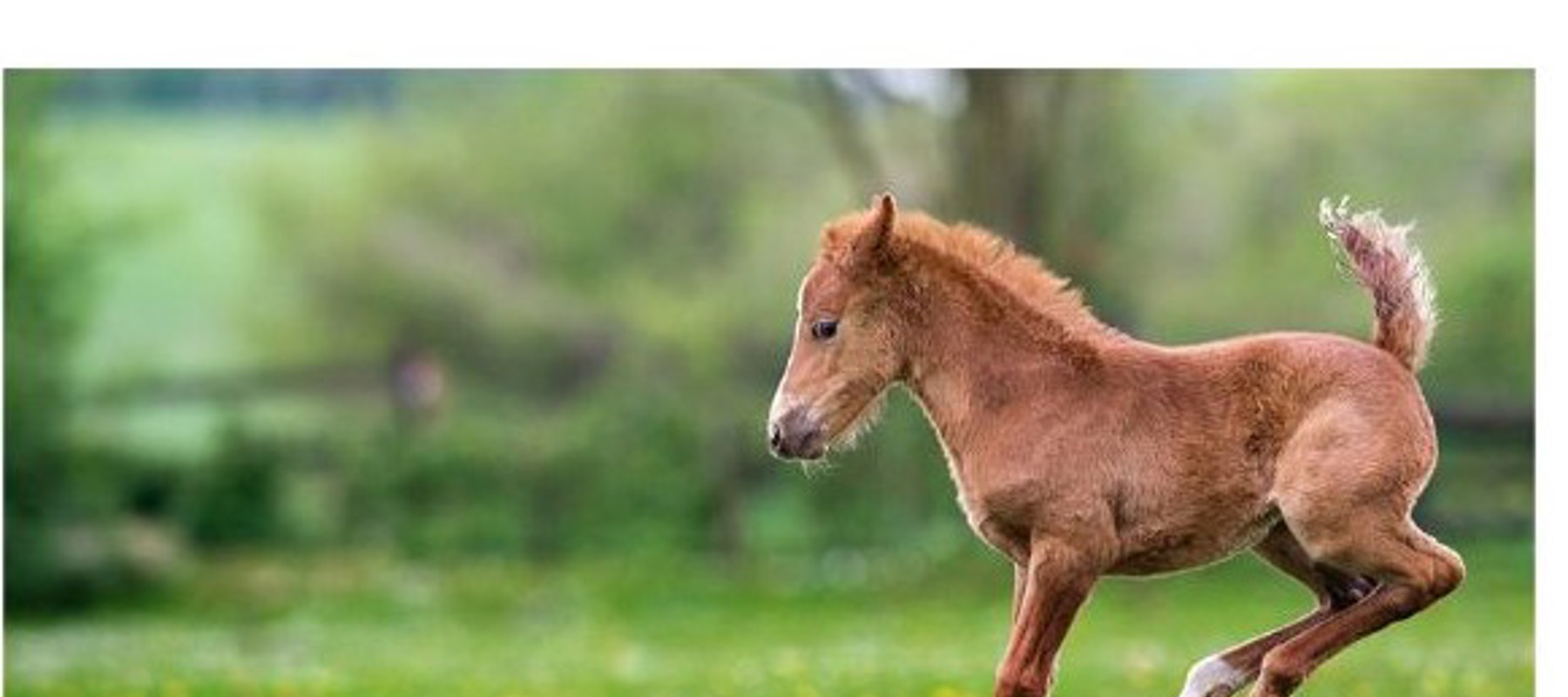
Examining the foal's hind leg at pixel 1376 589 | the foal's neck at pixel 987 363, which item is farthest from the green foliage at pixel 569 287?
the foal's hind leg at pixel 1376 589

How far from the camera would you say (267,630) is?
14.9 meters

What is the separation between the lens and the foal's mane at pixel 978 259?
19.3ft

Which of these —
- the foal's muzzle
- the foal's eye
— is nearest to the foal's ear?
the foal's eye

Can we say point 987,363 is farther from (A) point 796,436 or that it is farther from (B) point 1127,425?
(A) point 796,436

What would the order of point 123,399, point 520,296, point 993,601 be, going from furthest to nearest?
point 520,296
point 123,399
point 993,601

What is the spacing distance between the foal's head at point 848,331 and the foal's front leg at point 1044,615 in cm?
55

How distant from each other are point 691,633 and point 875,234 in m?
8.35

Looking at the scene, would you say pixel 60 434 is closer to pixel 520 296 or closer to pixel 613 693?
pixel 520 296

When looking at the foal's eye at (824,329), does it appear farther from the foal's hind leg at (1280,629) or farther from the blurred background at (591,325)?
the blurred background at (591,325)

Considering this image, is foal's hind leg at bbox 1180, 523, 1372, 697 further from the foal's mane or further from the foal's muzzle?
the foal's muzzle
